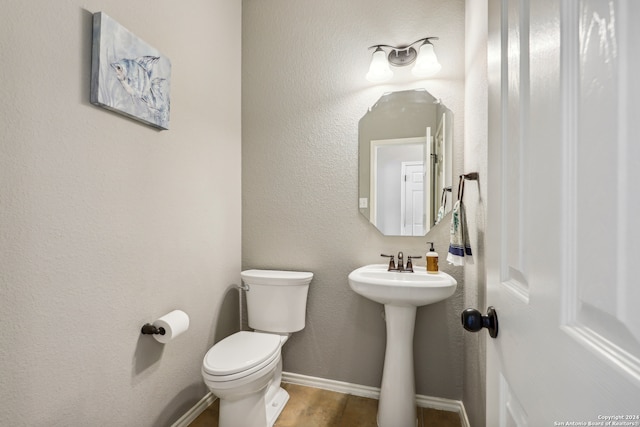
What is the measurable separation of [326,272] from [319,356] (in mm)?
581

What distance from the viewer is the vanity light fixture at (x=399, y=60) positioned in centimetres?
177

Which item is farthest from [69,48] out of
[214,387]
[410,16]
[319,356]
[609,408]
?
[319,356]

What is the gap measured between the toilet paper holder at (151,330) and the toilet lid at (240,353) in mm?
249

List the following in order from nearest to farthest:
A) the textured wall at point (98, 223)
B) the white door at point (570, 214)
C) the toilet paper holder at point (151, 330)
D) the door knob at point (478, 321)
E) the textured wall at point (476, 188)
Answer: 1. the white door at point (570, 214)
2. the door knob at point (478, 321)
3. the textured wall at point (98, 223)
4. the textured wall at point (476, 188)
5. the toilet paper holder at point (151, 330)

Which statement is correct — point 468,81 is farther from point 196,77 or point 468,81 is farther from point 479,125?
point 196,77

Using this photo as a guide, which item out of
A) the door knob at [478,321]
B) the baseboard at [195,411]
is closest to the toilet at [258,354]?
the baseboard at [195,411]

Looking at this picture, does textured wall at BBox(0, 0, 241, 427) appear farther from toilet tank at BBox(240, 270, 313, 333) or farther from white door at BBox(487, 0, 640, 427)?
white door at BBox(487, 0, 640, 427)

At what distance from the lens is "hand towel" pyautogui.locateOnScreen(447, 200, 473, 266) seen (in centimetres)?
144

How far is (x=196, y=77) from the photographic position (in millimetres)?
1740

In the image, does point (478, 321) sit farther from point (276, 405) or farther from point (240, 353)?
point (276, 405)

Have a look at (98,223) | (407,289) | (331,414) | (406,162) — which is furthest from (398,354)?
(98,223)

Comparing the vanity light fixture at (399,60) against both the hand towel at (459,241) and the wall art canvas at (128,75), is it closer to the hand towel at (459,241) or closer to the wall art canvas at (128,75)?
the hand towel at (459,241)

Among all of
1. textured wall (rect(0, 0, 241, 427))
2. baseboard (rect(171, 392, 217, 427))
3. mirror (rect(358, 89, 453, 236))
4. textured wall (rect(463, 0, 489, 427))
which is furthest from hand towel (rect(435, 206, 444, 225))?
baseboard (rect(171, 392, 217, 427))

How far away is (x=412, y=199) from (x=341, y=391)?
1.35 metres
